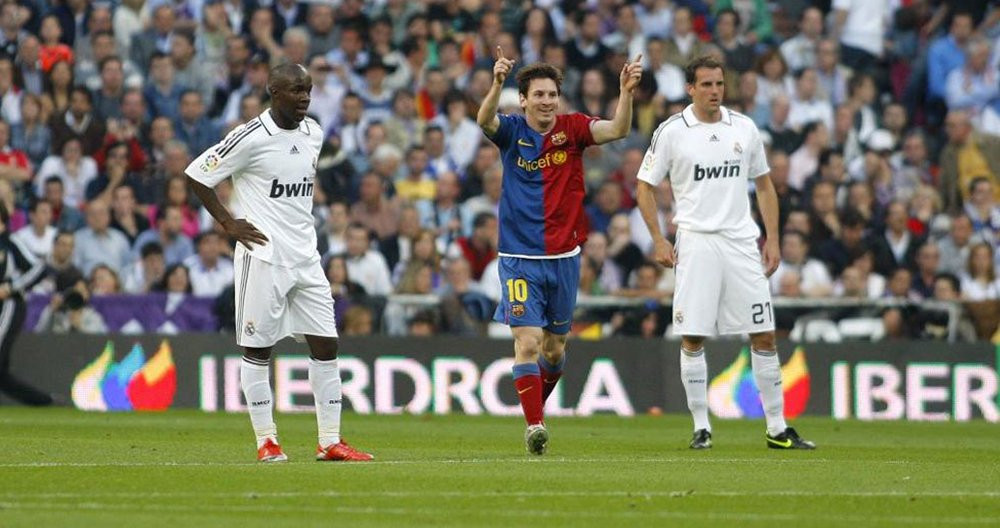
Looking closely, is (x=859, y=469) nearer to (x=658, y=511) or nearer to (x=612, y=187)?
(x=658, y=511)

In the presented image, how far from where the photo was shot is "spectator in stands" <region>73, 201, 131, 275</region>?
75.6 ft

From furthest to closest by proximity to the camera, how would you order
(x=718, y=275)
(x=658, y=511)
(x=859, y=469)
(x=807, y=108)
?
(x=807, y=108) → (x=718, y=275) → (x=859, y=469) → (x=658, y=511)

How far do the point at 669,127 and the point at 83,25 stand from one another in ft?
43.8

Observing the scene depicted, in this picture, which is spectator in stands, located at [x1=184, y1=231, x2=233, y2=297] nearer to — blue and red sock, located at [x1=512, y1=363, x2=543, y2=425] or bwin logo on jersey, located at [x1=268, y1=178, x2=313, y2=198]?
blue and red sock, located at [x1=512, y1=363, x2=543, y2=425]

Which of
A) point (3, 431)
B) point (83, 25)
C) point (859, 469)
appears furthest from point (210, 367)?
point (859, 469)

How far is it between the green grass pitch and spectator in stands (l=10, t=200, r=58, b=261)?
21.6 ft

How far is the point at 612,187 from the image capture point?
77.1 feet

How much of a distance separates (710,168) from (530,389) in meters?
2.23

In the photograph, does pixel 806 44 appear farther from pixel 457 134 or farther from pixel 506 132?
pixel 506 132

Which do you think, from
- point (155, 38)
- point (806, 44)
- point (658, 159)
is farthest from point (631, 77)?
point (155, 38)

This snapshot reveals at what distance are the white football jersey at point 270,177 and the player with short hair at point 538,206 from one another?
160 cm

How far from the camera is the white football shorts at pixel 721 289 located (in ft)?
47.6

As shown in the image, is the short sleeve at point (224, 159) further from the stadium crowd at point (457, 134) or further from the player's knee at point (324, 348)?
the stadium crowd at point (457, 134)

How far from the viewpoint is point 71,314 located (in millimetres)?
21734
